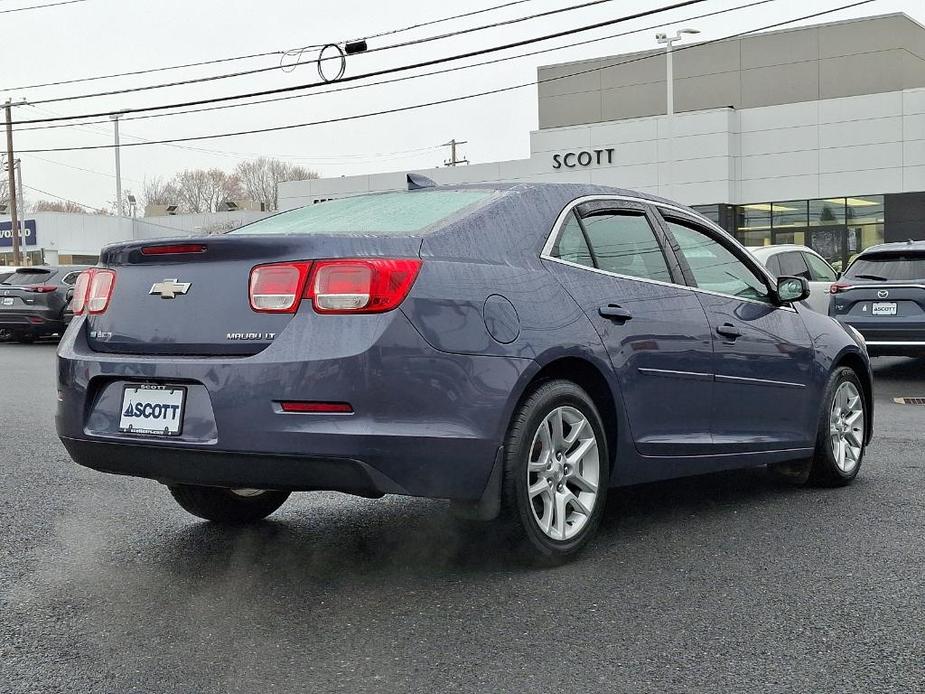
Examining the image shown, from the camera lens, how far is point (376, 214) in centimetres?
471

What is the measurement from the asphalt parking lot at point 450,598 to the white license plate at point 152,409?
2.03 ft

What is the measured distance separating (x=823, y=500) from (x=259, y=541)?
303 centimetres

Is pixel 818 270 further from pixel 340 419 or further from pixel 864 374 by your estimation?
pixel 340 419

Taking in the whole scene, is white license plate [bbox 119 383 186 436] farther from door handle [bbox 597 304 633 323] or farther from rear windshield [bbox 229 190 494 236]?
door handle [bbox 597 304 633 323]

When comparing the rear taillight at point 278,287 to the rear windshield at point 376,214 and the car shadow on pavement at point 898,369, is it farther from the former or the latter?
the car shadow on pavement at point 898,369

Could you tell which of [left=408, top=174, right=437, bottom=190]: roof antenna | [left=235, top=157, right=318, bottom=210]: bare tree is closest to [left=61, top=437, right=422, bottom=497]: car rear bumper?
[left=408, top=174, right=437, bottom=190]: roof antenna

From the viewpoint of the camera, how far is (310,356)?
3.92m

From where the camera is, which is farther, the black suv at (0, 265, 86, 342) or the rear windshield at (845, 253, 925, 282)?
the black suv at (0, 265, 86, 342)

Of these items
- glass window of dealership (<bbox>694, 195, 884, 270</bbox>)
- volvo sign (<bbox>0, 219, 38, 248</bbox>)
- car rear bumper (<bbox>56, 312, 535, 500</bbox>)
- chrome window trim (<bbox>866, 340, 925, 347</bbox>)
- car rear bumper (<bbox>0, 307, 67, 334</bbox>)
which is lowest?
chrome window trim (<bbox>866, 340, 925, 347</bbox>)

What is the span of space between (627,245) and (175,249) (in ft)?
6.78

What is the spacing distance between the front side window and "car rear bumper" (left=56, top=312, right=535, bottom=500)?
1.66 meters

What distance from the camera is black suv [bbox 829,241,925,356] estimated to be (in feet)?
41.8

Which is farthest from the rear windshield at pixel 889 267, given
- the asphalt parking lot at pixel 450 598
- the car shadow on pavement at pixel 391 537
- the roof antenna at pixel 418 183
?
the roof antenna at pixel 418 183

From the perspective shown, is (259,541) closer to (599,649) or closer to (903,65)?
(599,649)
